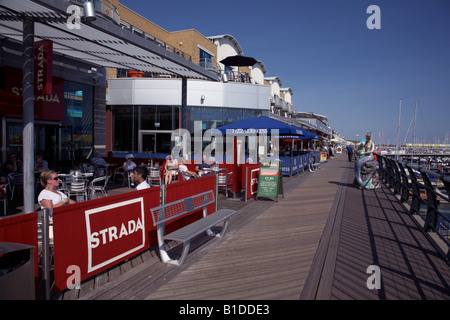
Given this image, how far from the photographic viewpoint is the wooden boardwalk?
3557 mm

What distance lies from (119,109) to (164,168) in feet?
44.3

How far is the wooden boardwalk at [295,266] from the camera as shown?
356 centimetres

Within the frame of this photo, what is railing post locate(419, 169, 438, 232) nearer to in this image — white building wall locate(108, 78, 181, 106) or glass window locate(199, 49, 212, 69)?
white building wall locate(108, 78, 181, 106)

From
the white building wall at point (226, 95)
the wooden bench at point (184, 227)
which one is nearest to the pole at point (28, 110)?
the wooden bench at point (184, 227)

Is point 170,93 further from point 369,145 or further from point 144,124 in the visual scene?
point 369,145

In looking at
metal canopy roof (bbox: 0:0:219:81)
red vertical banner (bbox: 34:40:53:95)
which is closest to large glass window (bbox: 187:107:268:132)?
metal canopy roof (bbox: 0:0:219:81)

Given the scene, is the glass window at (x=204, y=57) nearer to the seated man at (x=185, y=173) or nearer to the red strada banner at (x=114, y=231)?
the seated man at (x=185, y=173)

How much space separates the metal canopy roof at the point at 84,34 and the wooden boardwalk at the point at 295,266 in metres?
4.64

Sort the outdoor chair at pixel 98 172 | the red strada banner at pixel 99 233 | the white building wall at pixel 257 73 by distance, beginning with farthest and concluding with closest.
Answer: the white building wall at pixel 257 73
the outdoor chair at pixel 98 172
the red strada banner at pixel 99 233

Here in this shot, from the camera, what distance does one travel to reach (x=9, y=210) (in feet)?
23.7
